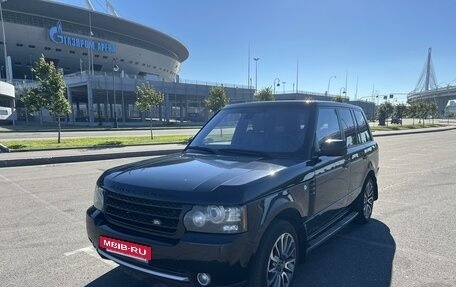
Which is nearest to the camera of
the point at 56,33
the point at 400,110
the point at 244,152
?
the point at 244,152

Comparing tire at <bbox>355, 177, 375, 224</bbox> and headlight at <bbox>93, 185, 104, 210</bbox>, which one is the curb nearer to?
headlight at <bbox>93, 185, 104, 210</bbox>

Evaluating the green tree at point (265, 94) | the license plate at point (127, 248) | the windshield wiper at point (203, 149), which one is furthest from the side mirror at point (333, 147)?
the green tree at point (265, 94)

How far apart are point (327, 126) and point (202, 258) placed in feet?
8.17

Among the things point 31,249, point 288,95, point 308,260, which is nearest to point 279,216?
point 308,260

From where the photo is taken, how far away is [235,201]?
2.63 meters

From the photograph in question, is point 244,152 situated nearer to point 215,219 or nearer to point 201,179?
point 201,179

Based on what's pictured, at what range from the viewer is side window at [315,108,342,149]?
4020 millimetres

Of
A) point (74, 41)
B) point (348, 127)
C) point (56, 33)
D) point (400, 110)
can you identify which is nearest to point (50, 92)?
point (348, 127)

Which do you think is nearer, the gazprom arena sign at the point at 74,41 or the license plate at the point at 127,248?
the license plate at the point at 127,248

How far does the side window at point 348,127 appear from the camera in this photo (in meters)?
4.84

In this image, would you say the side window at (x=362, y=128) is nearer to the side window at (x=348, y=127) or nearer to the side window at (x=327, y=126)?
the side window at (x=348, y=127)

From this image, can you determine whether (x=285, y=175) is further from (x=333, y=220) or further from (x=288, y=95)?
(x=288, y=95)

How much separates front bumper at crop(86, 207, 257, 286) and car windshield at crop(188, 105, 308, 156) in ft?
4.55

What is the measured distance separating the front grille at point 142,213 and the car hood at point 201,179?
60mm
